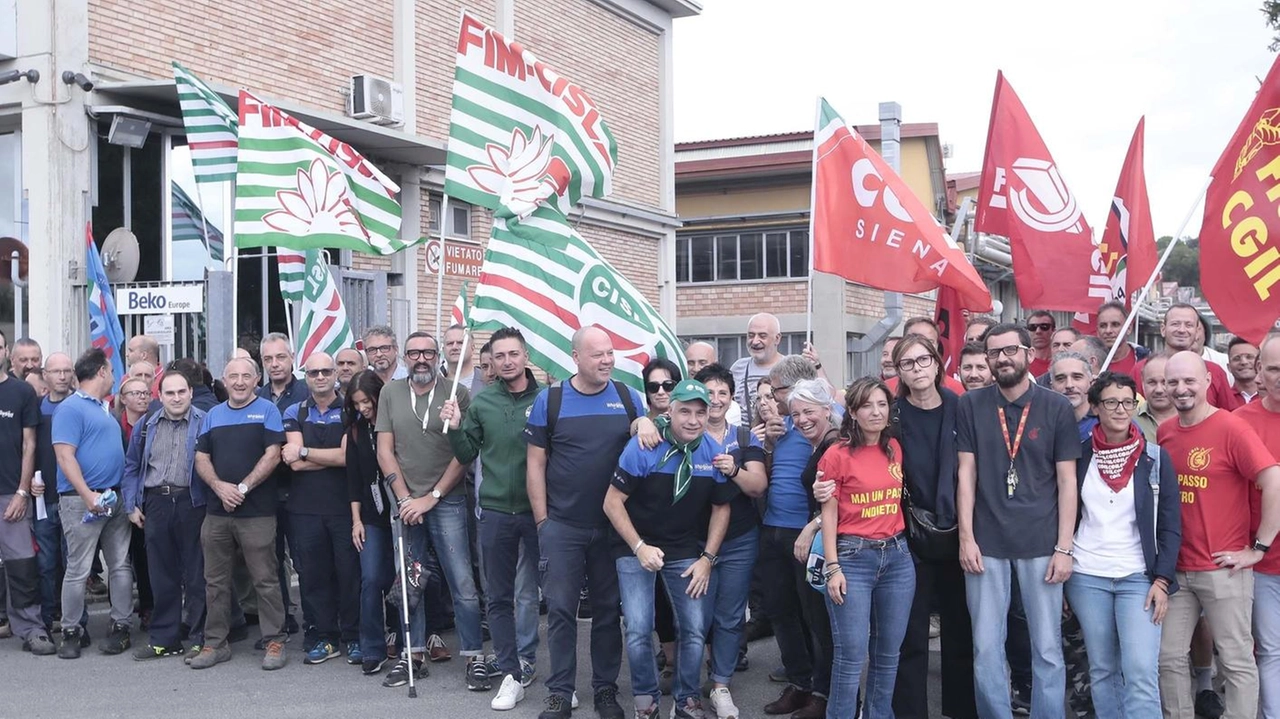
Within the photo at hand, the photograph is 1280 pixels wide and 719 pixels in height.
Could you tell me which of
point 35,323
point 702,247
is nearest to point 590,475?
point 35,323

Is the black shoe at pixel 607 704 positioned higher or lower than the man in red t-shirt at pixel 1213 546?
lower

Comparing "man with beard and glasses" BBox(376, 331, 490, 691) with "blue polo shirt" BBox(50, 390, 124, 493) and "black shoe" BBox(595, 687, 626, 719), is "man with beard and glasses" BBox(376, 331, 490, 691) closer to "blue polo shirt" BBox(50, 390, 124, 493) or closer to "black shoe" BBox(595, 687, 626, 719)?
"black shoe" BBox(595, 687, 626, 719)

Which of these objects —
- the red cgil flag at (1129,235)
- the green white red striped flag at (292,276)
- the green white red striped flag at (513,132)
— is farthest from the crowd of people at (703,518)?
the green white red striped flag at (292,276)

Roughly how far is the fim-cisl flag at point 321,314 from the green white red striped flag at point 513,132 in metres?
3.14

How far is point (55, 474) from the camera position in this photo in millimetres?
8078

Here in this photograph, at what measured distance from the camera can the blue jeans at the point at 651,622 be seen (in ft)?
19.9

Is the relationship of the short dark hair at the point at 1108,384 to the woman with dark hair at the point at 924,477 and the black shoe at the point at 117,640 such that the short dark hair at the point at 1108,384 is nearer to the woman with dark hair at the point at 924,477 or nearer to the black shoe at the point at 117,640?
the woman with dark hair at the point at 924,477

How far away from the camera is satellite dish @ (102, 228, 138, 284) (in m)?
11.9

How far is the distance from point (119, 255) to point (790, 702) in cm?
876

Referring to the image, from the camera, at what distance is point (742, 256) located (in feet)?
86.9

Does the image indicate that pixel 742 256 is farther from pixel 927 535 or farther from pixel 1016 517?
pixel 1016 517

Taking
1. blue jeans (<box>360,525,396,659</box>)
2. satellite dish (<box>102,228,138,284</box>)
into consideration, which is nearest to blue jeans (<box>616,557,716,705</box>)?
blue jeans (<box>360,525,396,659</box>)

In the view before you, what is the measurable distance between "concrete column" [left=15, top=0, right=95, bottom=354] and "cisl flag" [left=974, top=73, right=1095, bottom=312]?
28.3 feet

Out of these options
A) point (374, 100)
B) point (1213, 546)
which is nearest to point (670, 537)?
point (1213, 546)
